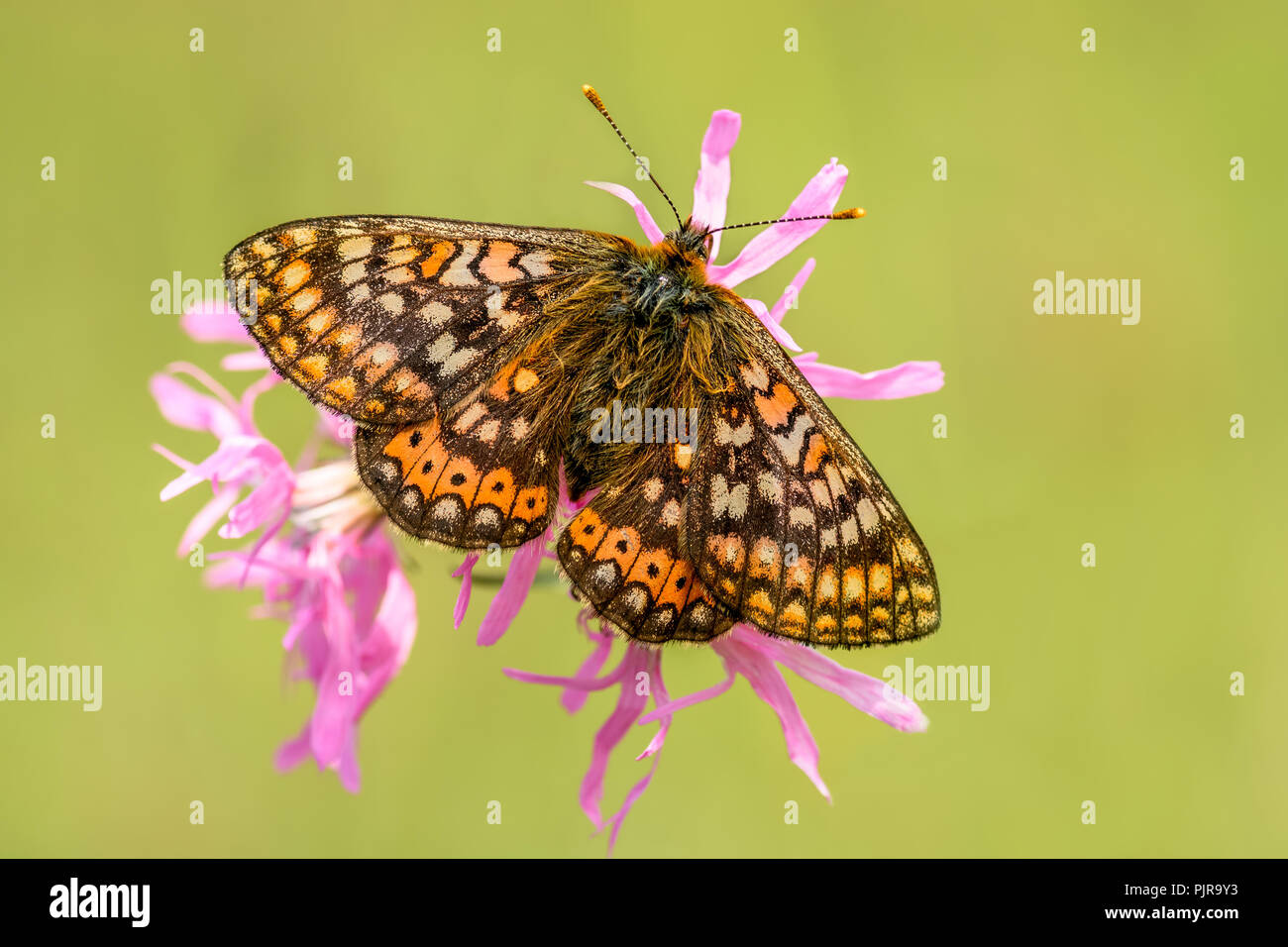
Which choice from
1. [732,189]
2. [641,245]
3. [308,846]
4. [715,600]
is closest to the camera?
[715,600]

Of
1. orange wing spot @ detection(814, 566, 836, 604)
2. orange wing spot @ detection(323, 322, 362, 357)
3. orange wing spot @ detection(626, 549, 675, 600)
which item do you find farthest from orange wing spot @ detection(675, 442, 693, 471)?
orange wing spot @ detection(323, 322, 362, 357)

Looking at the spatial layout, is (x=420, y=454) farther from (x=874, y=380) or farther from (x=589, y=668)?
(x=874, y=380)

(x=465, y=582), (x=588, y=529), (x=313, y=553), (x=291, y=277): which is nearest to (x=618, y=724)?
(x=465, y=582)

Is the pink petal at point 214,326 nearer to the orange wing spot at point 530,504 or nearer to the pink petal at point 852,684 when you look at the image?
the orange wing spot at point 530,504

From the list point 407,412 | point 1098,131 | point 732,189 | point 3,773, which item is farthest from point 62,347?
point 1098,131

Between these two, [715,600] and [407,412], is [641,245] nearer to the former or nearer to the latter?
[407,412]

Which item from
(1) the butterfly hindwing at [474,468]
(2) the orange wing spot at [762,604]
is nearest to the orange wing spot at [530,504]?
(1) the butterfly hindwing at [474,468]
